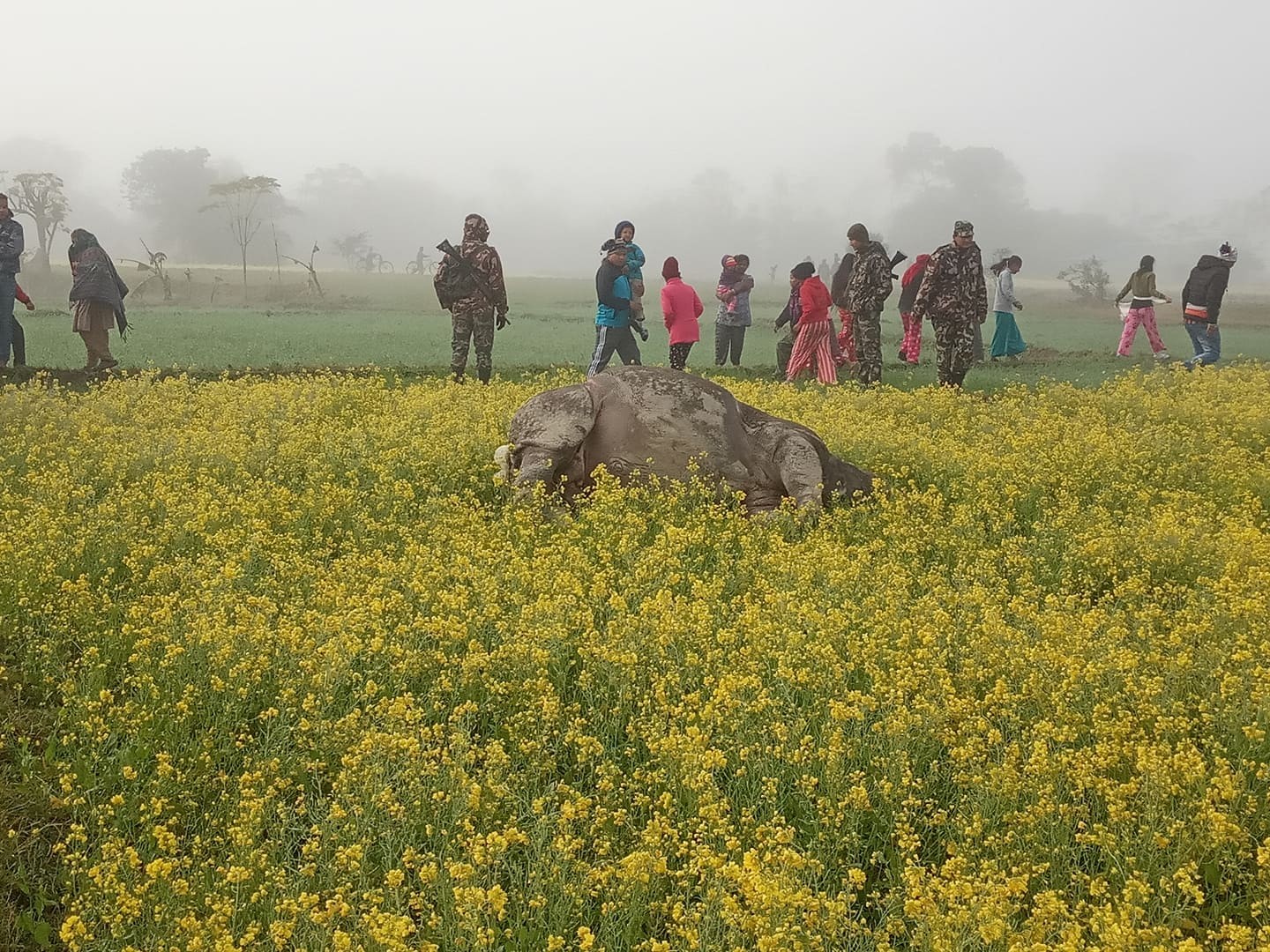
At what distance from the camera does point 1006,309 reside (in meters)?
21.6

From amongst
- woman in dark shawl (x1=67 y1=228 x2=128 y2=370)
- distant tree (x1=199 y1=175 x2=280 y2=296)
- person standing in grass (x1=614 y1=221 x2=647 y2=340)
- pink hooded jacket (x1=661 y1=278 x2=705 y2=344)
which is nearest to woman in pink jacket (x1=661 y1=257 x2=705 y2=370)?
pink hooded jacket (x1=661 y1=278 x2=705 y2=344)

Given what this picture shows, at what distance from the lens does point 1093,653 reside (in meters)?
5.17

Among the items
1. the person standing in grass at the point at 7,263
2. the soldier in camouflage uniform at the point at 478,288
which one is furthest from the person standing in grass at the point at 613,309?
the person standing in grass at the point at 7,263

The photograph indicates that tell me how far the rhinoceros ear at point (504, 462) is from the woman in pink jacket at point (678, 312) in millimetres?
8341

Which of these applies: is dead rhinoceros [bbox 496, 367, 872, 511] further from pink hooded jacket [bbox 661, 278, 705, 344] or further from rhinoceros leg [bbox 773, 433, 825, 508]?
pink hooded jacket [bbox 661, 278, 705, 344]

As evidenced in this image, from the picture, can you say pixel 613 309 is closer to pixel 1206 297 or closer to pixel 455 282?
pixel 455 282

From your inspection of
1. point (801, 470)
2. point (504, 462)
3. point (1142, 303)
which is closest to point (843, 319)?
point (1142, 303)

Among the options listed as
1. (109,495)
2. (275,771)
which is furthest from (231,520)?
(275,771)

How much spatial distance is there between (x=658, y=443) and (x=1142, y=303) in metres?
18.5

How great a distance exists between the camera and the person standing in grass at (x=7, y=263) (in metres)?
15.0

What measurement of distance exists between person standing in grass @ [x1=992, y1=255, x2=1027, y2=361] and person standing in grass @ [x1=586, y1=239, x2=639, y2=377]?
10.0 meters

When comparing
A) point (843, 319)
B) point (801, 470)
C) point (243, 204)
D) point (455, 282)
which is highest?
point (243, 204)

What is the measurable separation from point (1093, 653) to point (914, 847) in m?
2.00

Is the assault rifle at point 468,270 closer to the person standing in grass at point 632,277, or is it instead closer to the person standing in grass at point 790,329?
the person standing in grass at point 632,277
